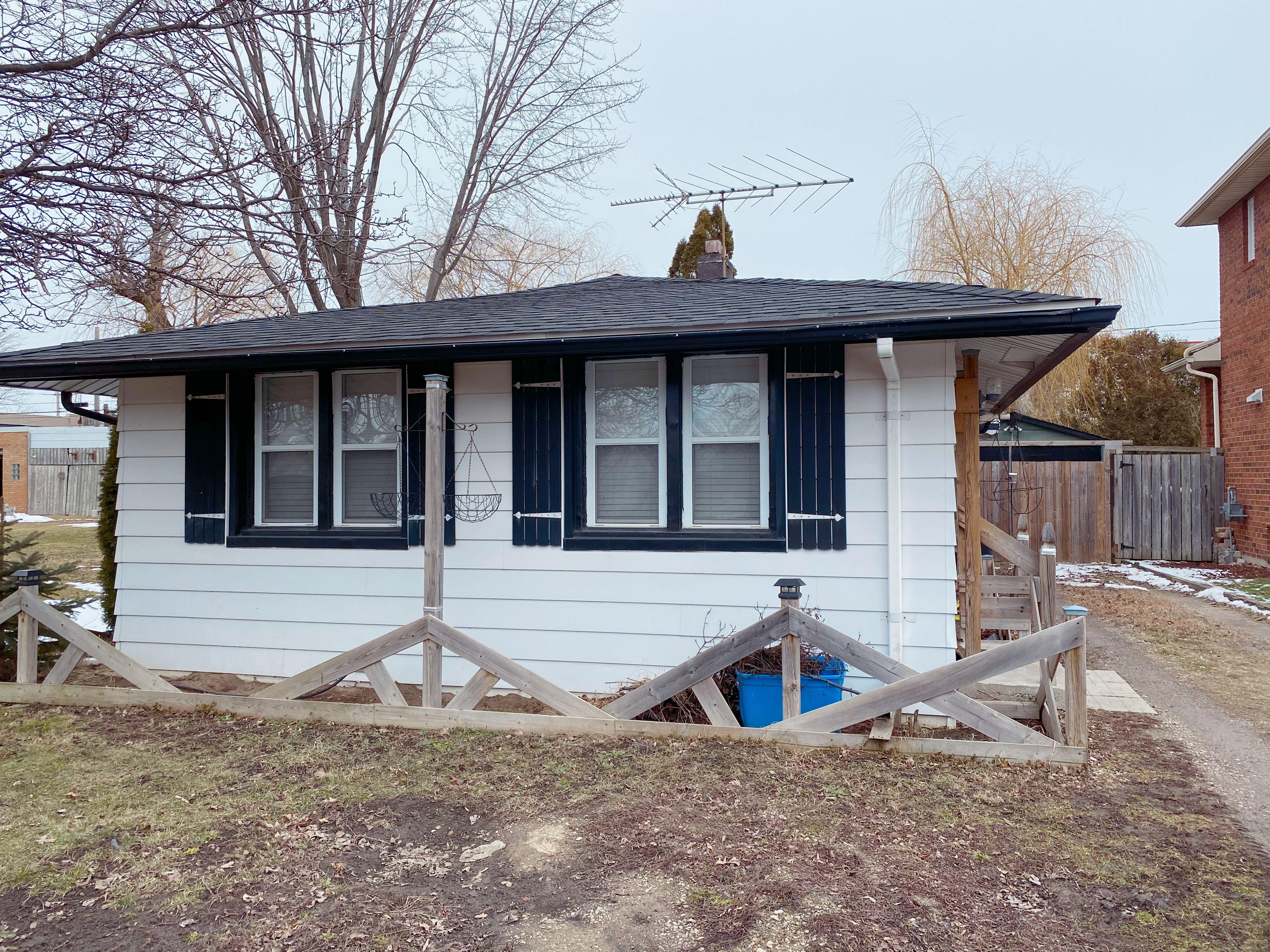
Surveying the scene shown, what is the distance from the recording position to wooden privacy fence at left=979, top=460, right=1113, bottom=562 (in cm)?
1454

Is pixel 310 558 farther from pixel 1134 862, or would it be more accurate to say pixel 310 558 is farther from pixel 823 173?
pixel 823 173

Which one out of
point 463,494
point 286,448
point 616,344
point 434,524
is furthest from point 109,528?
point 616,344

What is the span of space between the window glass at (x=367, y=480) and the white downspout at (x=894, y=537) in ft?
12.1

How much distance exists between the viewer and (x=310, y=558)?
650 centimetres

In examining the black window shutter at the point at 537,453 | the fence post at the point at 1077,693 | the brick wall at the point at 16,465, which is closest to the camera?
the fence post at the point at 1077,693

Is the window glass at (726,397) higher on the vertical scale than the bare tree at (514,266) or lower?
lower

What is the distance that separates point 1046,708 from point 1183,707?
1781mm

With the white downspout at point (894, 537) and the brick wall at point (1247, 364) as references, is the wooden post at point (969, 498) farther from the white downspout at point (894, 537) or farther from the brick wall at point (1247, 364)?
the brick wall at point (1247, 364)

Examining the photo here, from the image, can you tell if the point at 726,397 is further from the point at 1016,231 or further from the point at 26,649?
the point at 1016,231

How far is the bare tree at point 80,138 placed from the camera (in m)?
5.05

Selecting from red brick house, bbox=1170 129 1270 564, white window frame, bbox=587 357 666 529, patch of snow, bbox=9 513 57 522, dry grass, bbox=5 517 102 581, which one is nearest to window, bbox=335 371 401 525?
white window frame, bbox=587 357 666 529

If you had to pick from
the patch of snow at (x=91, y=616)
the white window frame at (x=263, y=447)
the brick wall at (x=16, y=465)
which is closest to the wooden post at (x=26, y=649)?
the white window frame at (x=263, y=447)

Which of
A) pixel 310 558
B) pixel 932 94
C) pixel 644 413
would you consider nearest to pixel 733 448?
pixel 644 413

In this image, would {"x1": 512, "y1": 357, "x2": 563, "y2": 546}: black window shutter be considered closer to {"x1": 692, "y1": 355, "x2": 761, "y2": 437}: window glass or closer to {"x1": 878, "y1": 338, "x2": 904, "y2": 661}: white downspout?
{"x1": 692, "y1": 355, "x2": 761, "y2": 437}: window glass
